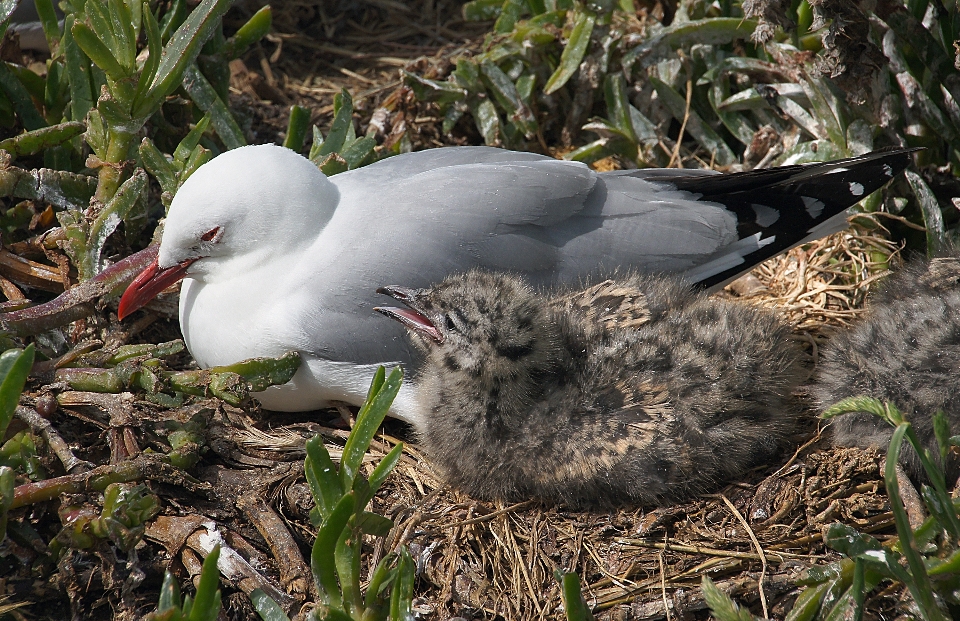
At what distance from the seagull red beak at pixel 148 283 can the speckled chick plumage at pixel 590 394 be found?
90 centimetres

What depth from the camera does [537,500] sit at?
2967 mm

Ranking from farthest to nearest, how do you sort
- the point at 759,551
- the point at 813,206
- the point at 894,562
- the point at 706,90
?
the point at 706,90 < the point at 813,206 < the point at 759,551 < the point at 894,562

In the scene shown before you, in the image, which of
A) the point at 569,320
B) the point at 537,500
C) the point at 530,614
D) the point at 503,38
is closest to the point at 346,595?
the point at 530,614

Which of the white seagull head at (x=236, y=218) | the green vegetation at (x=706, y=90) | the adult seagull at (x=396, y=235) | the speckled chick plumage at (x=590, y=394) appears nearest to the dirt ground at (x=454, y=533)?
the speckled chick plumage at (x=590, y=394)

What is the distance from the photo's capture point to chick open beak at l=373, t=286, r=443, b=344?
2.89m

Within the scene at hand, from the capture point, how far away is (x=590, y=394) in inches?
114

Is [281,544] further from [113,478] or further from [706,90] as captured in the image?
[706,90]

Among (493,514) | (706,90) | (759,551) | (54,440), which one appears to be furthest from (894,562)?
(706,90)

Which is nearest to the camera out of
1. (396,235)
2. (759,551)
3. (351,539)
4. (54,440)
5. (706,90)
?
(351,539)

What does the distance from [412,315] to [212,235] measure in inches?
33.9

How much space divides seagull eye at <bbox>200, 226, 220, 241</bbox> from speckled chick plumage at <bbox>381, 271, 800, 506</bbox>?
0.76 metres

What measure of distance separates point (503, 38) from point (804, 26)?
1557 mm

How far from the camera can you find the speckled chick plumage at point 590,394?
9.23ft

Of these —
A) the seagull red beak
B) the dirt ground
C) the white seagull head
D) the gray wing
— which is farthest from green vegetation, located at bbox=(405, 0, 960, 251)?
the seagull red beak
